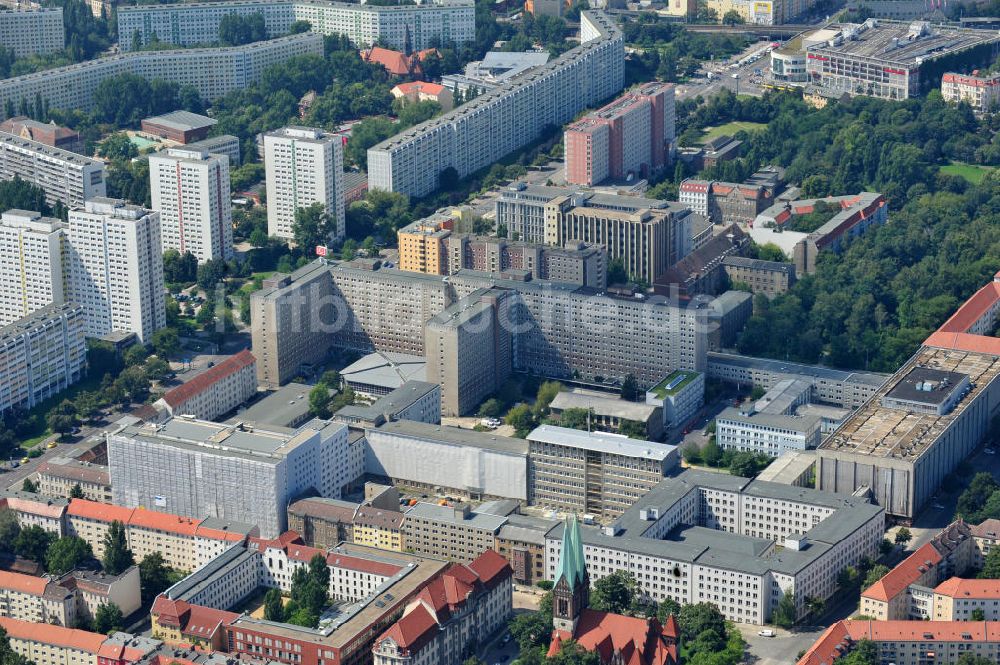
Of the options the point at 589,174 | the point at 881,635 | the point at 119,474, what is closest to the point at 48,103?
the point at 589,174

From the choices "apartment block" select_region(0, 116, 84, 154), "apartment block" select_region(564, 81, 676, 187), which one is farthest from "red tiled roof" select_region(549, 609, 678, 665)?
"apartment block" select_region(0, 116, 84, 154)

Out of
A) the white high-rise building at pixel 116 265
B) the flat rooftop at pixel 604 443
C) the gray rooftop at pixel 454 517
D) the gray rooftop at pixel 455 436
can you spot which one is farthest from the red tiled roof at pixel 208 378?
the flat rooftop at pixel 604 443

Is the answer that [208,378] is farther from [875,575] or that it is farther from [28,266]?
[875,575]

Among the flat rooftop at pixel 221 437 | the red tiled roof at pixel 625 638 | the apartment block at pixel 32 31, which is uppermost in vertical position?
the apartment block at pixel 32 31

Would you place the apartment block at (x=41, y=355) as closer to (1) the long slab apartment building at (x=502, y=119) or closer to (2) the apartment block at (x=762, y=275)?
(1) the long slab apartment building at (x=502, y=119)

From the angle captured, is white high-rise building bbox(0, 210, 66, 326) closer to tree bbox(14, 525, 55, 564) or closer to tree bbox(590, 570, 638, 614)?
tree bbox(14, 525, 55, 564)

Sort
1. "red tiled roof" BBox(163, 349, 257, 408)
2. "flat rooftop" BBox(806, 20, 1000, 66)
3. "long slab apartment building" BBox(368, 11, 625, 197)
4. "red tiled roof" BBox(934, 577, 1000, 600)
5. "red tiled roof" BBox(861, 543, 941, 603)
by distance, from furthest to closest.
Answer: "flat rooftop" BBox(806, 20, 1000, 66), "long slab apartment building" BBox(368, 11, 625, 197), "red tiled roof" BBox(163, 349, 257, 408), "red tiled roof" BBox(861, 543, 941, 603), "red tiled roof" BBox(934, 577, 1000, 600)

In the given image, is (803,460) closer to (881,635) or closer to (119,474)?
(881,635)
